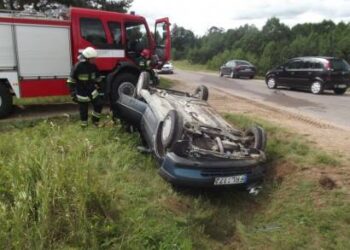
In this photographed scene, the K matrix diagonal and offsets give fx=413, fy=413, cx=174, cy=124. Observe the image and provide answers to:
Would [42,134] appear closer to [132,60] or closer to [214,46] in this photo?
[132,60]

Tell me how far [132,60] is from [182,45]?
224 ft

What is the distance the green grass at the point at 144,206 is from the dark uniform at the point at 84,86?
177cm

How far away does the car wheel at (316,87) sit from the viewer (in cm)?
1712

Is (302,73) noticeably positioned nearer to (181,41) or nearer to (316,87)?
(316,87)

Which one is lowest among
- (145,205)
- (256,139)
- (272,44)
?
(145,205)

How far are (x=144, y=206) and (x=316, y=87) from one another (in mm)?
14174

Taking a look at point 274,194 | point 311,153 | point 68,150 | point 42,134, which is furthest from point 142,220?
point 42,134

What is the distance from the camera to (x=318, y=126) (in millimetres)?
8867

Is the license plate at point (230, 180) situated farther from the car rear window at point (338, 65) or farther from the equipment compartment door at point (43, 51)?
the car rear window at point (338, 65)

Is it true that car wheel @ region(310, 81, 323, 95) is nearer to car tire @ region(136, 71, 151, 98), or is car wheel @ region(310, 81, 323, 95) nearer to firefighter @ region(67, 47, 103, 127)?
car tire @ region(136, 71, 151, 98)

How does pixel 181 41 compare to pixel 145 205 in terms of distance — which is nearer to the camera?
pixel 145 205

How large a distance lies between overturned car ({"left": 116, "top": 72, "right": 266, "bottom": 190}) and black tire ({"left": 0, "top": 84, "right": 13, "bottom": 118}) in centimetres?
460

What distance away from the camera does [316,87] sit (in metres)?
17.3

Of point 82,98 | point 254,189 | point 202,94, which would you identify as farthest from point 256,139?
point 82,98
